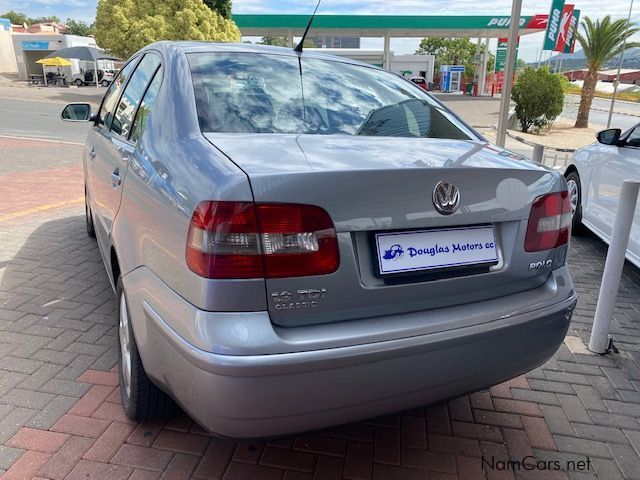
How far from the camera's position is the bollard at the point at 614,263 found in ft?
9.83

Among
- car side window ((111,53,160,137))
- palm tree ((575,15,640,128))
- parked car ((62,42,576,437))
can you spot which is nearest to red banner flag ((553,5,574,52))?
palm tree ((575,15,640,128))

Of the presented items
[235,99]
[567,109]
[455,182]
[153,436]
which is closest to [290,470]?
[153,436]

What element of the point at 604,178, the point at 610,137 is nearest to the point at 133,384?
the point at 610,137

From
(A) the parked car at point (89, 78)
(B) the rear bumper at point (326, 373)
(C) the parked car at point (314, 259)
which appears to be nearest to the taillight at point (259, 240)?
(C) the parked car at point (314, 259)

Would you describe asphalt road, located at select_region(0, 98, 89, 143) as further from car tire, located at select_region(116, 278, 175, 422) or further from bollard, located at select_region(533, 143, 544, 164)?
car tire, located at select_region(116, 278, 175, 422)

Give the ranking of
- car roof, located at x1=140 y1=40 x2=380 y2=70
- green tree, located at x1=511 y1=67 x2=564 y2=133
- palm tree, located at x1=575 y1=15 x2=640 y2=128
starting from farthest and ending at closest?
palm tree, located at x1=575 y1=15 x2=640 y2=128
green tree, located at x1=511 y1=67 x2=564 y2=133
car roof, located at x1=140 y1=40 x2=380 y2=70

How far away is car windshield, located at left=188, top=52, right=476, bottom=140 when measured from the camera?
225 centimetres

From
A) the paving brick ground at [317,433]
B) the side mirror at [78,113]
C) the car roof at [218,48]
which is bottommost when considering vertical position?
the paving brick ground at [317,433]

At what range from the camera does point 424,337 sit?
1.79 meters

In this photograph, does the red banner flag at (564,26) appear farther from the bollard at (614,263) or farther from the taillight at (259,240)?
the taillight at (259,240)

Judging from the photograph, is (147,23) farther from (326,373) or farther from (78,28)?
(78,28)

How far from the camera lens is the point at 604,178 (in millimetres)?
4953

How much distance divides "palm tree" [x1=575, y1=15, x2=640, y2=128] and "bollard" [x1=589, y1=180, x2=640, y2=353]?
23.2m

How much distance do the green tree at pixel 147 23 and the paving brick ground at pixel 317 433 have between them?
25686 mm
